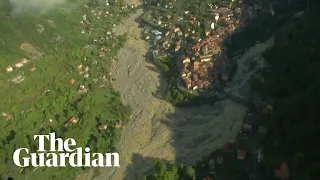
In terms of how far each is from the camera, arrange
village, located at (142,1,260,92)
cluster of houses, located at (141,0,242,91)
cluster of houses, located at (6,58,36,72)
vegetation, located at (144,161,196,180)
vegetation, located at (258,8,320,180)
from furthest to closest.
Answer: cluster of houses, located at (6,58,36,72) → cluster of houses, located at (141,0,242,91) → village, located at (142,1,260,92) → vegetation, located at (144,161,196,180) → vegetation, located at (258,8,320,180)

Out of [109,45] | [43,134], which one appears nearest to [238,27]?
[109,45]

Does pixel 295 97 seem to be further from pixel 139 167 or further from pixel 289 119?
pixel 139 167

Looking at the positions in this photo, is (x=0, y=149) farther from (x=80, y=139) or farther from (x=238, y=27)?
(x=238, y=27)

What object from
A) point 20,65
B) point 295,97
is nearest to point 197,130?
point 295,97

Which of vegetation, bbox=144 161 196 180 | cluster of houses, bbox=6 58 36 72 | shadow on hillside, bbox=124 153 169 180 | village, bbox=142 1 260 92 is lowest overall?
shadow on hillside, bbox=124 153 169 180

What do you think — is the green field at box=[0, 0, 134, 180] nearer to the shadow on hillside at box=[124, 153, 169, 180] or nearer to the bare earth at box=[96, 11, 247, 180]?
the bare earth at box=[96, 11, 247, 180]

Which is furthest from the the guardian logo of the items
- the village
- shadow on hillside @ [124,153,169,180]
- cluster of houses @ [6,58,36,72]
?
the village
